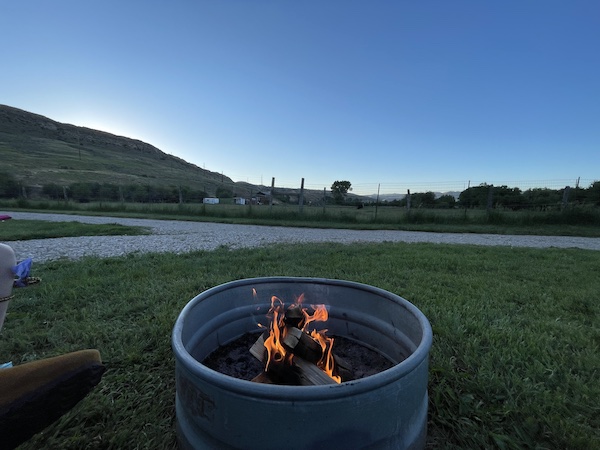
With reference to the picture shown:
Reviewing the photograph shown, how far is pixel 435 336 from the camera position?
2291mm

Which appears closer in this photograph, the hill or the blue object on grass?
the blue object on grass

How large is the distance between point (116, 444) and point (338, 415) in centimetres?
115

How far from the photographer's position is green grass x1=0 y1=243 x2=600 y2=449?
151 centimetres

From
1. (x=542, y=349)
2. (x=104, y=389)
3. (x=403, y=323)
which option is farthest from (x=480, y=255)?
(x=104, y=389)

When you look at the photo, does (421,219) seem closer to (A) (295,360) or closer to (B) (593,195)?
(B) (593,195)

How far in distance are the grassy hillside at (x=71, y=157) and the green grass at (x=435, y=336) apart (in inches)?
1418

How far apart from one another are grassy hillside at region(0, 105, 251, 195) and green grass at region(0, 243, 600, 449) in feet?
118

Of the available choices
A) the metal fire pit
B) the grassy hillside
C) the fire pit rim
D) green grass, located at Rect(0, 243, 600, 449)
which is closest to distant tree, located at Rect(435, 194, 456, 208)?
green grass, located at Rect(0, 243, 600, 449)

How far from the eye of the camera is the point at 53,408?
0.93 metres

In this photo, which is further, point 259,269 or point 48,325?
point 259,269

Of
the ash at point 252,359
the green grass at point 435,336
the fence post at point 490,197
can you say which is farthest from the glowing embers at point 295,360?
the fence post at point 490,197

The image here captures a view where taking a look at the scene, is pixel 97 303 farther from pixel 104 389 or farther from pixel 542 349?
pixel 542 349

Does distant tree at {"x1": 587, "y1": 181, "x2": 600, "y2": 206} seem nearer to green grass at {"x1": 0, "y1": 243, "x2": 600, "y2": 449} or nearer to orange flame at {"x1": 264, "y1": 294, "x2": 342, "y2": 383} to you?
green grass at {"x1": 0, "y1": 243, "x2": 600, "y2": 449}

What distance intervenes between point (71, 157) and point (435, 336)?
81.1m
